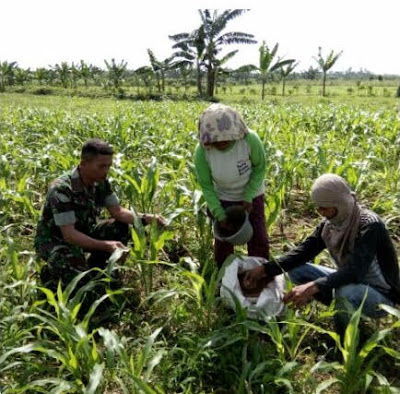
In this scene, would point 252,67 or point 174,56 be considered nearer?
point 252,67

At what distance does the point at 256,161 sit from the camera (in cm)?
252

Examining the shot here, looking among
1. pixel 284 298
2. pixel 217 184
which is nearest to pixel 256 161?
pixel 217 184

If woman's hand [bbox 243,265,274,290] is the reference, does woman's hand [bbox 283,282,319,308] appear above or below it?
above

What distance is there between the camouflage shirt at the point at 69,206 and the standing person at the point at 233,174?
715 mm

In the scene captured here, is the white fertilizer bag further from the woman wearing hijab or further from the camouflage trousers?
the camouflage trousers

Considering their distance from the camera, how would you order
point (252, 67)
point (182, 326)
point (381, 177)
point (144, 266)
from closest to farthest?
point (182, 326) → point (144, 266) → point (381, 177) → point (252, 67)

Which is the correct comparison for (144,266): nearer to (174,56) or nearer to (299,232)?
(299,232)

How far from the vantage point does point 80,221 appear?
8.83ft

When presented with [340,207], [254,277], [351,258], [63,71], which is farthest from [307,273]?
[63,71]

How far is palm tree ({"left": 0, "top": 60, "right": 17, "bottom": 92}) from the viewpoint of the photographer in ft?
98.0

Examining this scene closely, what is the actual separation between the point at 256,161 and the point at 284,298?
2.79ft

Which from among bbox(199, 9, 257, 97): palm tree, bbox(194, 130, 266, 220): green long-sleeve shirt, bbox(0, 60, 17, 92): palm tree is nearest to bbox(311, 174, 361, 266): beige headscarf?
bbox(194, 130, 266, 220): green long-sleeve shirt

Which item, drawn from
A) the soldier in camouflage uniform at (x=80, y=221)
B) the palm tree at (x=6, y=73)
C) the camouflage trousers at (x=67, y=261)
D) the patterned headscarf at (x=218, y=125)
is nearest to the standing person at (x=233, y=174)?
the patterned headscarf at (x=218, y=125)

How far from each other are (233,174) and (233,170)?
28 millimetres
